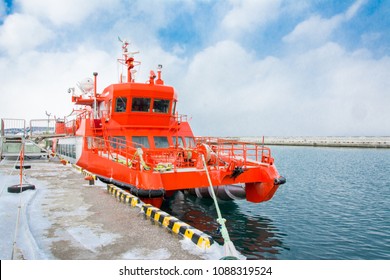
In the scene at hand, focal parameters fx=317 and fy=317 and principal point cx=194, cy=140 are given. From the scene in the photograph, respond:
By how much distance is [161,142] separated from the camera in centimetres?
1580

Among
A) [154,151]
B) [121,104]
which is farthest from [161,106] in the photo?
[154,151]

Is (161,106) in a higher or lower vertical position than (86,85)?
lower

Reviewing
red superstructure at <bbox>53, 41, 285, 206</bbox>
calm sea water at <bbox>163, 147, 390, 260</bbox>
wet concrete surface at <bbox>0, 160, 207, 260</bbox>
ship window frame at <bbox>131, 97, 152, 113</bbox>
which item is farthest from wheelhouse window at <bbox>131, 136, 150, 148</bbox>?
wet concrete surface at <bbox>0, 160, 207, 260</bbox>

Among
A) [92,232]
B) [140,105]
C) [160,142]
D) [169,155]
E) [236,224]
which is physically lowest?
[236,224]

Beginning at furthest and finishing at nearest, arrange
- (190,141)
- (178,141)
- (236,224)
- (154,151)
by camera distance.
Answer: (190,141) → (178,141) → (236,224) → (154,151)

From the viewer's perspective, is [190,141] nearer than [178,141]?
No

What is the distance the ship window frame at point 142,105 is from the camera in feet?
50.9

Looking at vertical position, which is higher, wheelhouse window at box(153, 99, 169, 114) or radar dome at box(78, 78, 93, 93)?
radar dome at box(78, 78, 93, 93)

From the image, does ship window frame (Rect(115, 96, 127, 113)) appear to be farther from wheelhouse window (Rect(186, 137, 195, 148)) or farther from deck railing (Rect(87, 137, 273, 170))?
wheelhouse window (Rect(186, 137, 195, 148))

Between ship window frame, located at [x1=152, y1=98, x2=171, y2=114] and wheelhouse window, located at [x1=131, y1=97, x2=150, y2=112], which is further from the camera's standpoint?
ship window frame, located at [x1=152, y1=98, x2=171, y2=114]

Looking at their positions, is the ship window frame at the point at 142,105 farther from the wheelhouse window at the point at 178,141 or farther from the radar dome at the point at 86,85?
the radar dome at the point at 86,85

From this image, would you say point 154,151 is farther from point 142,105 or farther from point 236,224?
point 142,105

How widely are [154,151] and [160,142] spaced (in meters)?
4.67

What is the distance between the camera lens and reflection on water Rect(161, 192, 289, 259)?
973 cm
